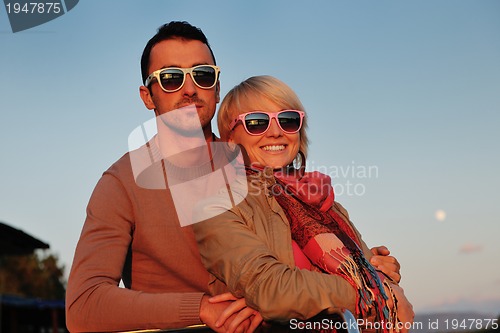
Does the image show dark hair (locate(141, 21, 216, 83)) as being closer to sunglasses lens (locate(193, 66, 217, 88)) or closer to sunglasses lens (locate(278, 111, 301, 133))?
sunglasses lens (locate(193, 66, 217, 88))

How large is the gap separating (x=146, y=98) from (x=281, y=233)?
61.6 inches

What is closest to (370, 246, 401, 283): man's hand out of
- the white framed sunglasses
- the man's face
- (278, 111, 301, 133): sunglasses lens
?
(278, 111, 301, 133): sunglasses lens

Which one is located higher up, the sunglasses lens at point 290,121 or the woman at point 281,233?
the sunglasses lens at point 290,121

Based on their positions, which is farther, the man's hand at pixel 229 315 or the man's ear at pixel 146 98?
the man's ear at pixel 146 98

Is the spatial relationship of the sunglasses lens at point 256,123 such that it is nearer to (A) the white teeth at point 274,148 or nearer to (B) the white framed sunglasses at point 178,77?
(A) the white teeth at point 274,148

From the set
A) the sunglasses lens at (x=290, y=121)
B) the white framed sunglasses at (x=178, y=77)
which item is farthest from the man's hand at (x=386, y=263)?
the white framed sunglasses at (x=178, y=77)

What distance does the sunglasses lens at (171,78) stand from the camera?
3.52 m

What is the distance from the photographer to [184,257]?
315 centimetres

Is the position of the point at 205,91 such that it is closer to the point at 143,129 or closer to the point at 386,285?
the point at 143,129

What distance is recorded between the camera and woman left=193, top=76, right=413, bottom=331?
2.31 m

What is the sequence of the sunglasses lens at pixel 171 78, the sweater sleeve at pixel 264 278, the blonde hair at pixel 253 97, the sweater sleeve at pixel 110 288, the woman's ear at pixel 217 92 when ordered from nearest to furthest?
the sweater sleeve at pixel 264 278 < the sweater sleeve at pixel 110 288 < the blonde hair at pixel 253 97 < the sunglasses lens at pixel 171 78 < the woman's ear at pixel 217 92

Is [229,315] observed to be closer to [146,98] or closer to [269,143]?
[269,143]

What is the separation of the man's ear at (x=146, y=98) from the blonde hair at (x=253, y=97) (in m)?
0.60

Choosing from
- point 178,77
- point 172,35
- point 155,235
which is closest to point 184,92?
point 178,77
